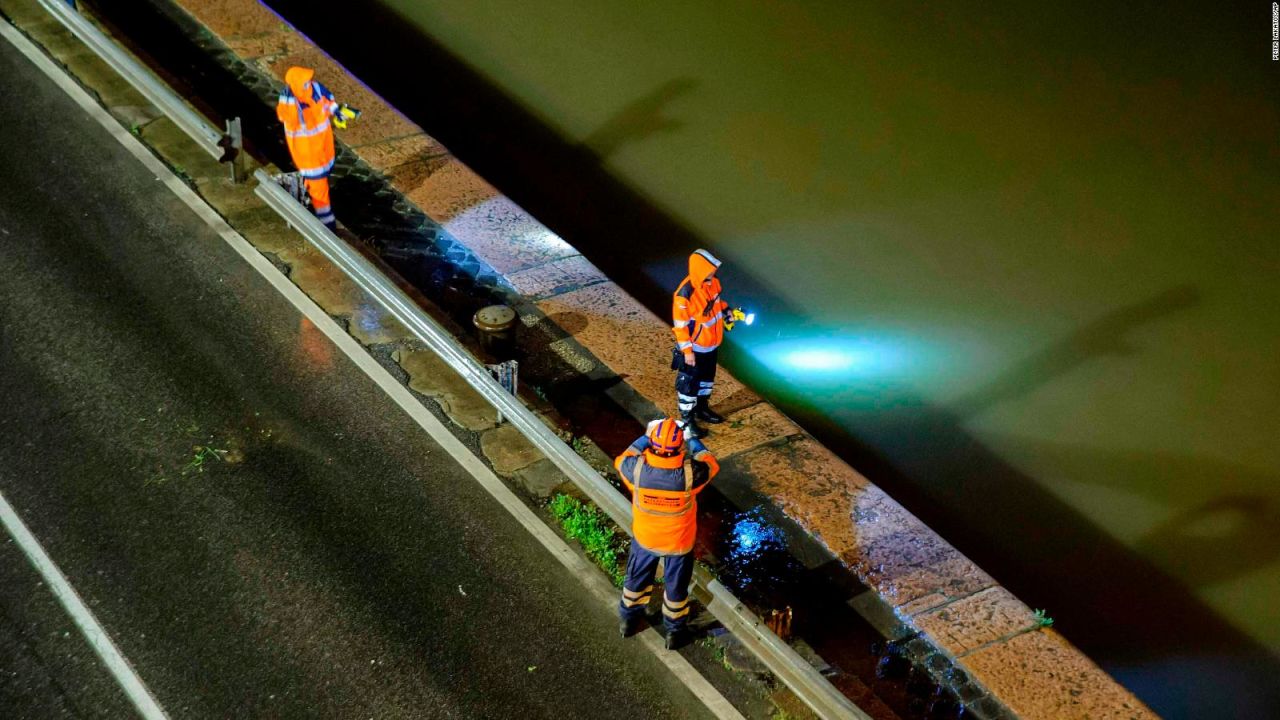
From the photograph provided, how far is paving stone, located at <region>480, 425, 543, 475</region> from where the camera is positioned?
374 inches

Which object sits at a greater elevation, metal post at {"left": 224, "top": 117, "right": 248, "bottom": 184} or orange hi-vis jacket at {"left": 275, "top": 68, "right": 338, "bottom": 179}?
orange hi-vis jacket at {"left": 275, "top": 68, "right": 338, "bottom": 179}

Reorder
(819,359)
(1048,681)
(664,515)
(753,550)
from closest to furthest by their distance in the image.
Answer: (664,515)
(1048,681)
(753,550)
(819,359)

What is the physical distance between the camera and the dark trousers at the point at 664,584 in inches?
311

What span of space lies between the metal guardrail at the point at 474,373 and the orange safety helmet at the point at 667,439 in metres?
0.92

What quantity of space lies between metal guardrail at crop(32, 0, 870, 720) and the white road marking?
3.02 m

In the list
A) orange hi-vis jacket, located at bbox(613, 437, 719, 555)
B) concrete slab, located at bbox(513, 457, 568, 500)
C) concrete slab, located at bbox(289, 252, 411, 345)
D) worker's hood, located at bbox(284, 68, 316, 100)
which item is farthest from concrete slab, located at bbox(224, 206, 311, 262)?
orange hi-vis jacket, located at bbox(613, 437, 719, 555)

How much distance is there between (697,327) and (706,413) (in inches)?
38.9

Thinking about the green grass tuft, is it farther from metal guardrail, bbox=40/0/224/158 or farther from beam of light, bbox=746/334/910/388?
metal guardrail, bbox=40/0/224/158

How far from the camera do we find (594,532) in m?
8.94

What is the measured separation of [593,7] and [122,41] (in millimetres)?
6937

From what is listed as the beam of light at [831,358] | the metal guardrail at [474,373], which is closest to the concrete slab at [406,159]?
the metal guardrail at [474,373]

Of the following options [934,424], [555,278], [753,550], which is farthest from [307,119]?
[934,424]

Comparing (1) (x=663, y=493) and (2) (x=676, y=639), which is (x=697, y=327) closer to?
(1) (x=663, y=493)

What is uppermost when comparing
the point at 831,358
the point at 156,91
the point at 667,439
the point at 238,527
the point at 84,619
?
the point at 667,439
